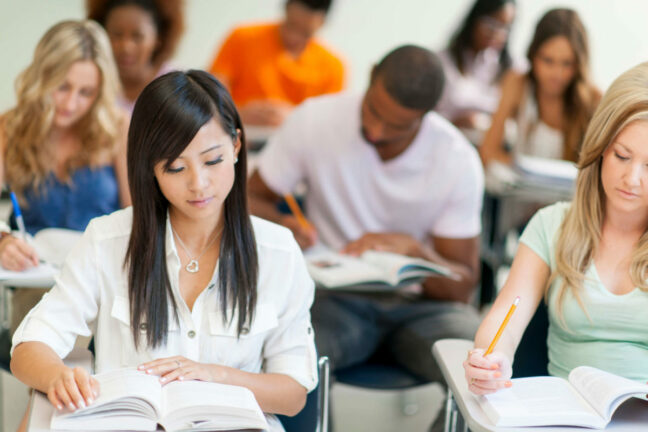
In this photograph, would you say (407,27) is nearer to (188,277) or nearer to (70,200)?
(70,200)

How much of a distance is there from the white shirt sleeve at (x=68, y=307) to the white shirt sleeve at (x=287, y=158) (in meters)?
1.11

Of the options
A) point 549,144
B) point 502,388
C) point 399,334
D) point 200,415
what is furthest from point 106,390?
point 549,144

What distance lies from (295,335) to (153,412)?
41cm

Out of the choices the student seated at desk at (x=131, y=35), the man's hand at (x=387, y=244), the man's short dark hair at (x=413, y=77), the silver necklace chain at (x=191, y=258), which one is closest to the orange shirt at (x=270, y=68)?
the student seated at desk at (x=131, y=35)

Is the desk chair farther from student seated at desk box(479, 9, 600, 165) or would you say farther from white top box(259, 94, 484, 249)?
student seated at desk box(479, 9, 600, 165)

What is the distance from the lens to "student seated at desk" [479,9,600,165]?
3303 millimetres

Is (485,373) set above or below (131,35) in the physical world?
below

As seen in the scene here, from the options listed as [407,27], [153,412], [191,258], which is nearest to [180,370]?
[153,412]

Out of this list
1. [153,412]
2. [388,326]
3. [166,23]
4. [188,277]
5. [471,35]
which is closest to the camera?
[153,412]

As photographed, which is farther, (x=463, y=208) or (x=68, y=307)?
(x=463, y=208)

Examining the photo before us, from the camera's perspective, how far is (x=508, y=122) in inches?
142

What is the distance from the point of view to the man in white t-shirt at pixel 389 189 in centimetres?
223

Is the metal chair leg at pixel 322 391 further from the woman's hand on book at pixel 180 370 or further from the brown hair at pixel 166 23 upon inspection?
the brown hair at pixel 166 23

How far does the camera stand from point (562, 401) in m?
1.35
